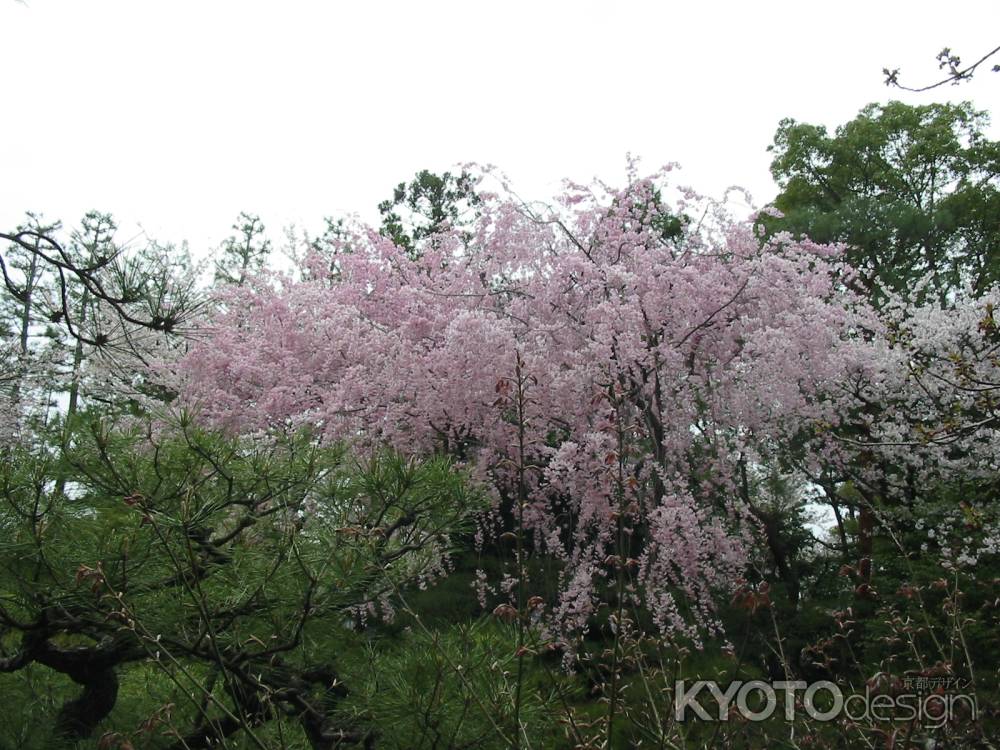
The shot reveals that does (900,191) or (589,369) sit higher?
(900,191)

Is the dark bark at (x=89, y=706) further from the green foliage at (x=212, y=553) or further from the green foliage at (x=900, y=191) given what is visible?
the green foliage at (x=900, y=191)

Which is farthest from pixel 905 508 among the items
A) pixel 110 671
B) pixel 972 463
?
pixel 110 671

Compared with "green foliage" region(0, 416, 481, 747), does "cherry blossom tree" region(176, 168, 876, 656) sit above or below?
above

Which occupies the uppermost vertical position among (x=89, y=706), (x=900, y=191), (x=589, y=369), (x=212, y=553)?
(x=900, y=191)

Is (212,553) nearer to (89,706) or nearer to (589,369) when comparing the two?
(89,706)

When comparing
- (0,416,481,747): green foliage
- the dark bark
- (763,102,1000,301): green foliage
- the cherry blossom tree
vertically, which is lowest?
the dark bark

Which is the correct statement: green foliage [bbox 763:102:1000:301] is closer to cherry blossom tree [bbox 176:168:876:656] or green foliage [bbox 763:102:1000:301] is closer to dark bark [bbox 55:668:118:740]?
cherry blossom tree [bbox 176:168:876:656]

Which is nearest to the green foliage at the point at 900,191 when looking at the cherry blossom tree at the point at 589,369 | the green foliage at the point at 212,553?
the cherry blossom tree at the point at 589,369

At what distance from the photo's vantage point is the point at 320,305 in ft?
24.5

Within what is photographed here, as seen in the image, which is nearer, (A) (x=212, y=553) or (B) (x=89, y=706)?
(A) (x=212, y=553)

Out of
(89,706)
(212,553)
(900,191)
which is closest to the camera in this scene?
(212,553)

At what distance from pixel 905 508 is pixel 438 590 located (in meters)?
3.73

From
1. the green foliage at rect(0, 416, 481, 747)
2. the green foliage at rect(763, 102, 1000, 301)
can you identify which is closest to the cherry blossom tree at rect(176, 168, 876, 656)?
the green foliage at rect(0, 416, 481, 747)

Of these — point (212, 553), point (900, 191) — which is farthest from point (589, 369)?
point (900, 191)
